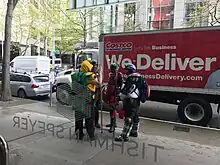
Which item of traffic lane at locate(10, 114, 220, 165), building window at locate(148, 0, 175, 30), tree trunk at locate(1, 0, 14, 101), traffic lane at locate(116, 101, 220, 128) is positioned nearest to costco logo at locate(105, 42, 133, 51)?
traffic lane at locate(116, 101, 220, 128)

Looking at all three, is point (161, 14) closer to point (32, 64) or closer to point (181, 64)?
point (32, 64)

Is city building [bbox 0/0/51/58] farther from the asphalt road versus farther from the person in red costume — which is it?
the person in red costume

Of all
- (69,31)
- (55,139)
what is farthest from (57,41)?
(55,139)

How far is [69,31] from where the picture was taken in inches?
1088

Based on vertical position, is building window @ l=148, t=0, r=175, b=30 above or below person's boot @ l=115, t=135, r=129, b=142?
above

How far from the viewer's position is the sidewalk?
4406 millimetres

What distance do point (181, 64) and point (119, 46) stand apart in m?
2.24

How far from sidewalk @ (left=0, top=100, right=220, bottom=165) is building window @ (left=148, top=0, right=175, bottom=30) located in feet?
83.4

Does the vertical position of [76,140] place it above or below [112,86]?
below

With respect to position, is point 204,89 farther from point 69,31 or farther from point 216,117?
point 69,31

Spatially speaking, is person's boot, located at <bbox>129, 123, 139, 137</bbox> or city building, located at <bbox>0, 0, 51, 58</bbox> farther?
city building, located at <bbox>0, 0, 51, 58</bbox>

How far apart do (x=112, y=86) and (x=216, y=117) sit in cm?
450

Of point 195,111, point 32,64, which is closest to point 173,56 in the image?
point 195,111

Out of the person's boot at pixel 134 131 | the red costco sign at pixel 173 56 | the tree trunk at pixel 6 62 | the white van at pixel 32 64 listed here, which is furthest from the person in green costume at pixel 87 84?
the white van at pixel 32 64
